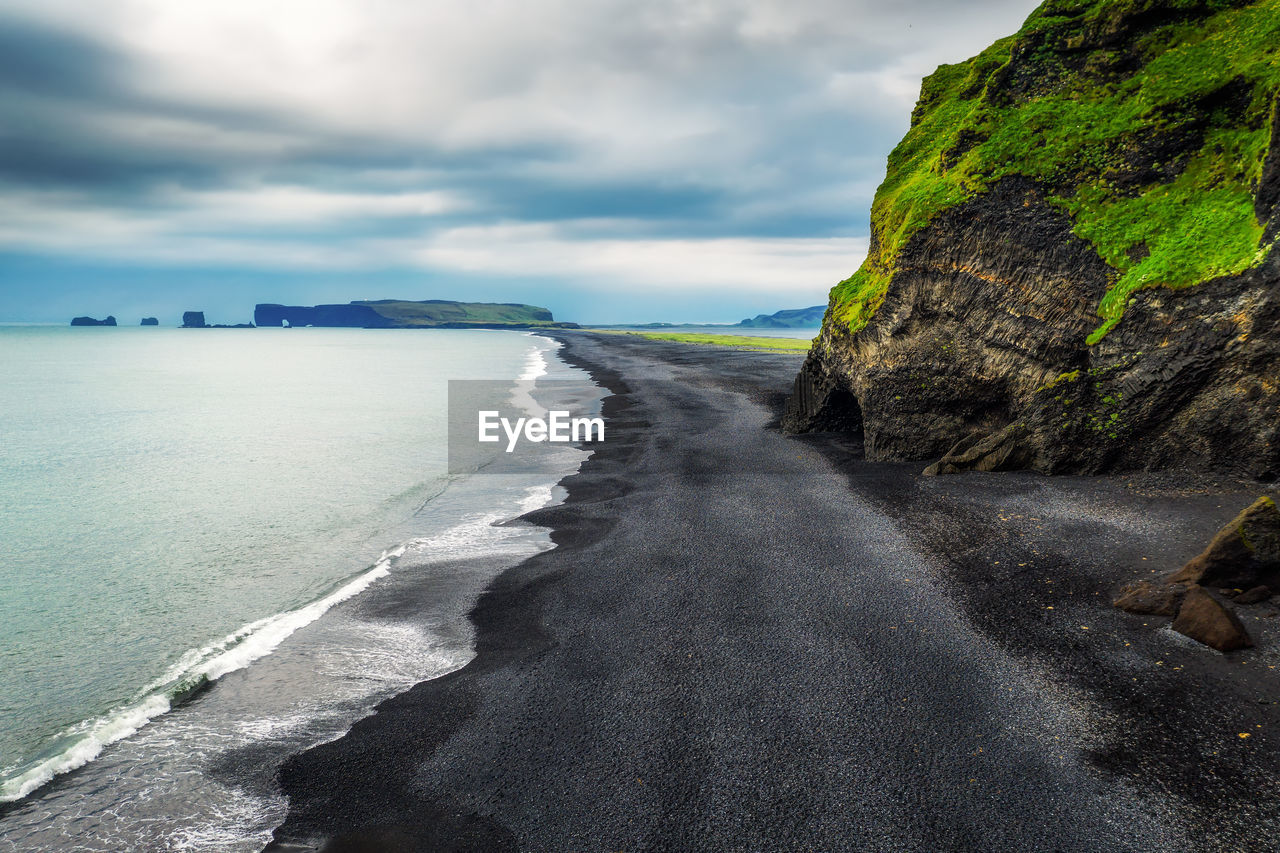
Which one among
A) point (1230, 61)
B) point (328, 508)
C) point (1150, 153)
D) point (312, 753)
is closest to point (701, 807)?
point (312, 753)

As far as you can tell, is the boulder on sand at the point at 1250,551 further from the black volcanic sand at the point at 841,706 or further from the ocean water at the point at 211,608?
the ocean water at the point at 211,608

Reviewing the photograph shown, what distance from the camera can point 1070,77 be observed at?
53.8 feet

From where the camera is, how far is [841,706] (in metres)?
7.34

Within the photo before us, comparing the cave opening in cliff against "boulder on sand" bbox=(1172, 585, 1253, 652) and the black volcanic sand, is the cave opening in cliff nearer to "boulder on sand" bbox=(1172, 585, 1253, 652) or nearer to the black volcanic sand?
the black volcanic sand

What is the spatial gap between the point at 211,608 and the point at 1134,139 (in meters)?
21.6

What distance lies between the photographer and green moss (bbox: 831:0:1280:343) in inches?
522

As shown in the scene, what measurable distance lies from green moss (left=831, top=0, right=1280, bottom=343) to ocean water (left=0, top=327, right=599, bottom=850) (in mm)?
14054

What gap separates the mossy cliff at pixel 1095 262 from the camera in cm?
1236

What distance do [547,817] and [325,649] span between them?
5.52 m

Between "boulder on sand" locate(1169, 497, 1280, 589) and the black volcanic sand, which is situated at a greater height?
"boulder on sand" locate(1169, 497, 1280, 589)

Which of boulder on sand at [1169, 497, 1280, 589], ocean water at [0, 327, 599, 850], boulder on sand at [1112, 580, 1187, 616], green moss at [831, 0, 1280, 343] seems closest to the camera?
ocean water at [0, 327, 599, 850]

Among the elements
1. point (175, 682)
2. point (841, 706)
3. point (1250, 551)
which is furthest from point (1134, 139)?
point (175, 682)

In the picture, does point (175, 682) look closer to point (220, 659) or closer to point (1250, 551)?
point (220, 659)

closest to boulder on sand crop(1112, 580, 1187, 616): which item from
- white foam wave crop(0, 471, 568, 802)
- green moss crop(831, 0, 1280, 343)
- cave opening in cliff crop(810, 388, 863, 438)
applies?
green moss crop(831, 0, 1280, 343)
